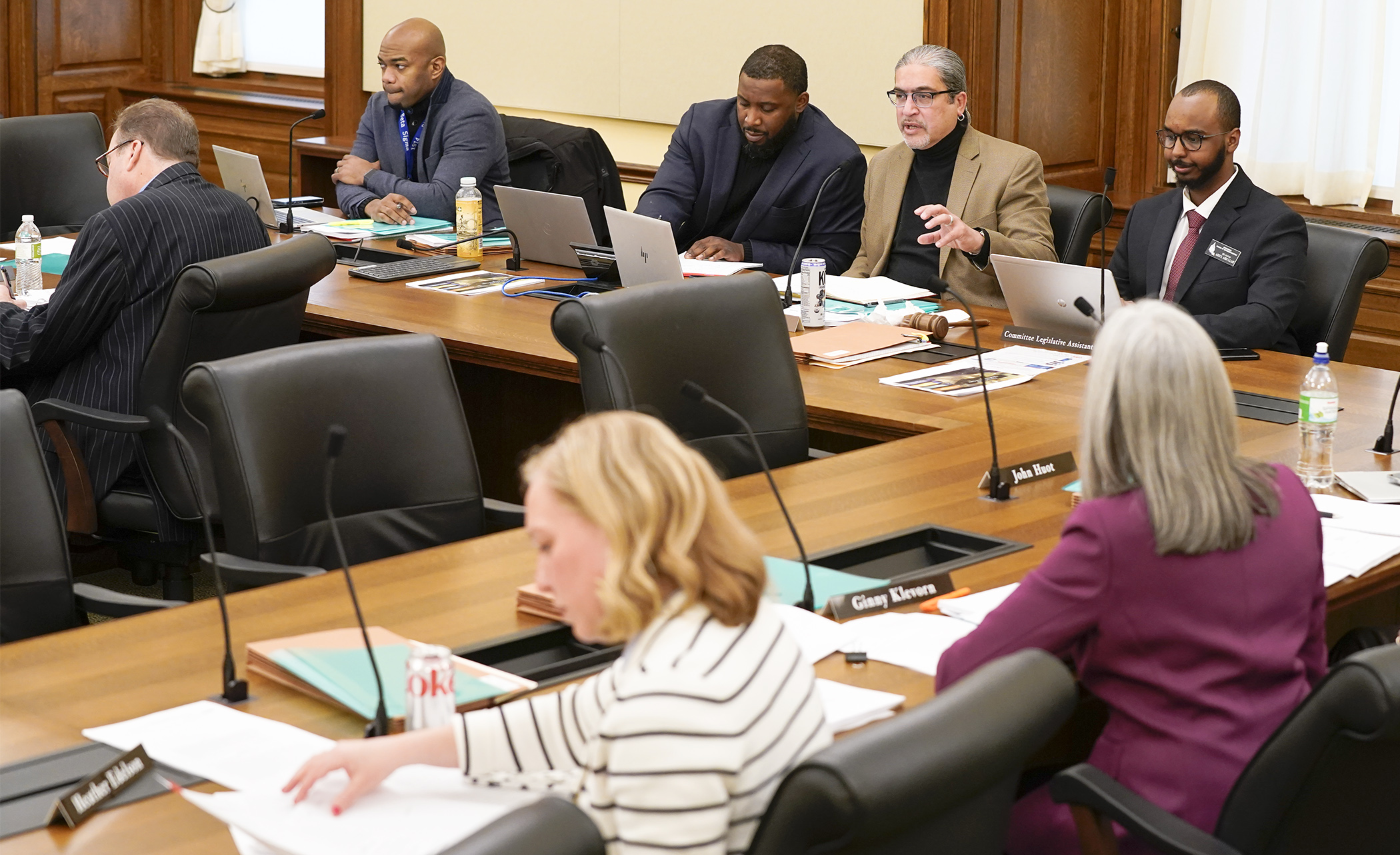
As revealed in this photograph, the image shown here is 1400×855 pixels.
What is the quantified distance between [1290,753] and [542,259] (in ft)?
10.8

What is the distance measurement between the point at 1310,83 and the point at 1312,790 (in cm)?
431

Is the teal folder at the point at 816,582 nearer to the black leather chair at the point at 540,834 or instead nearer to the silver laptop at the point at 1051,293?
the black leather chair at the point at 540,834

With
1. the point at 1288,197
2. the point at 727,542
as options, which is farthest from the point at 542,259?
the point at 727,542

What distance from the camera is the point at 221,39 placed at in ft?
27.4

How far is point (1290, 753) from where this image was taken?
1551 millimetres

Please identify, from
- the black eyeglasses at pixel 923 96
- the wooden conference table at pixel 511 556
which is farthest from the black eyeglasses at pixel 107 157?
the black eyeglasses at pixel 923 96

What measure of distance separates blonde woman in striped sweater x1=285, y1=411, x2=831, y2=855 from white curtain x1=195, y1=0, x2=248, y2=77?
766 centimetres

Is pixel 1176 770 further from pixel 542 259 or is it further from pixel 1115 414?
pixel 542 259

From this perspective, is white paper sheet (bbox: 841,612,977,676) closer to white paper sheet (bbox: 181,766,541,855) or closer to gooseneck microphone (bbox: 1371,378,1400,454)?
white paper sheet (bbox: 181,766,541,855)

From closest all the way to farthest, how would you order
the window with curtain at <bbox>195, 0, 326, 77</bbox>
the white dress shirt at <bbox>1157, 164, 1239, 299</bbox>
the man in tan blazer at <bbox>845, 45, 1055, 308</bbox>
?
the white dress shirt at <bbox>1157, 164, 1239, 299</bbox>, the man in tan blazer at <bbox>845, 45, 1055, 308</bbox>, the window with curtain at <bbox>195, 0, 326, 77</bbox>

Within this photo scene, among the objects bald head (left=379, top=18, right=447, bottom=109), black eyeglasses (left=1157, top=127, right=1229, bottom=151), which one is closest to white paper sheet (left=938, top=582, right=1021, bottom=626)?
black eyeglasses (left=1157, top=127, right=1229, bottom=151)

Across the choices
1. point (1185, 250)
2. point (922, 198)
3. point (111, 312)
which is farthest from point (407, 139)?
point (1185, 250)

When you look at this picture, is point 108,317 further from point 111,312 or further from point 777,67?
point 777,67

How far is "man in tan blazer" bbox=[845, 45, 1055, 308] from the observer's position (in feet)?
13.8
